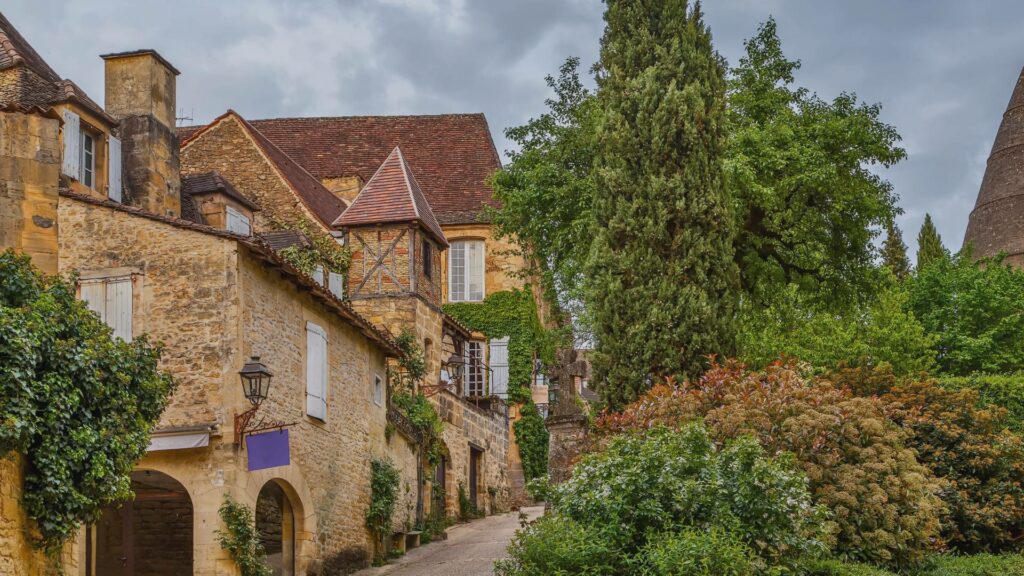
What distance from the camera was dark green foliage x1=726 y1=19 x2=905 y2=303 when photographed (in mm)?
22828

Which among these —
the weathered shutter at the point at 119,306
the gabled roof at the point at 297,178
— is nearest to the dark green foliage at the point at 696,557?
the weathered shutter at the point at 119,306

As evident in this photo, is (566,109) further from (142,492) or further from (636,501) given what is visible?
(636,501)

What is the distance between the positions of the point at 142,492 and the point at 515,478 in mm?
14272

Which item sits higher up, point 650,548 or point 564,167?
point 564,167

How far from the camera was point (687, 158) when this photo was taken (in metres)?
19.2

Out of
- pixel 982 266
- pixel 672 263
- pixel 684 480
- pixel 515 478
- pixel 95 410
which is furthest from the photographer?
pixel 982 266

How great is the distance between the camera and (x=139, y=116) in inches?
885

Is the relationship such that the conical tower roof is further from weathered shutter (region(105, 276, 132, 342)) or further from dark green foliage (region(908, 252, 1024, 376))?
weathered shutter (region(105, 276, 132, 342))

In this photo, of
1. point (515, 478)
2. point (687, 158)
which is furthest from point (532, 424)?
point (687, 158)

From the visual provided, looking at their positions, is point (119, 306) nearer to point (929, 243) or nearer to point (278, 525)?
point (278, 525)

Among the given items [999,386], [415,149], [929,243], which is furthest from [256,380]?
[929,243]

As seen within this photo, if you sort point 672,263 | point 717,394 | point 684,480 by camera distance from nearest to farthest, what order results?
point 684,480, point 717,394, point 672,263

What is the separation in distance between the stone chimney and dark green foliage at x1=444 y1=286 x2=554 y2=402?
12215 mm

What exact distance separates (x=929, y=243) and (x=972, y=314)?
19.5m
